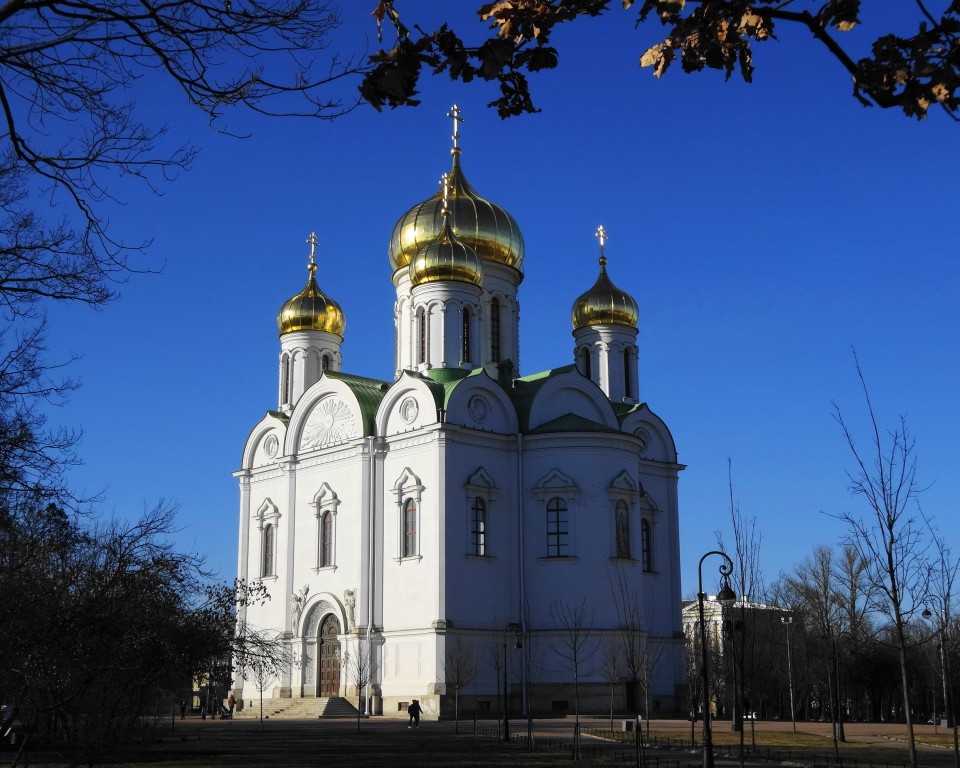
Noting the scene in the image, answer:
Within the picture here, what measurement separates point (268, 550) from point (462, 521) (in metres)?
9.11

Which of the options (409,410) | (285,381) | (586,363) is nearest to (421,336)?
(409,410)

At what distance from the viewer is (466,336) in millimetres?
38188

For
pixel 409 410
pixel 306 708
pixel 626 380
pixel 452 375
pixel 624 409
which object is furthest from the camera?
pixel 626 380

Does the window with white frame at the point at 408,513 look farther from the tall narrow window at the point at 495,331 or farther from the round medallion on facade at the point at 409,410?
the tall narrow window at the point at 495,331

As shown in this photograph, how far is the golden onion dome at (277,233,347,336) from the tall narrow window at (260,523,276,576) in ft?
24.5

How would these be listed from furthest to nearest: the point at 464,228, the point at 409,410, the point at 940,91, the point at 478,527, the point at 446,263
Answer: the point at 464,228 < the point at 446,263 < the point at 409,410 < the point at 478,527 < the point at 940,91

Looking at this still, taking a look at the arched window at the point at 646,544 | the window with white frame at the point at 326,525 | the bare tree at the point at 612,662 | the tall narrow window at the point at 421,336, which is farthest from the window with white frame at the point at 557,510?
the window with white frame at the point at 326,525

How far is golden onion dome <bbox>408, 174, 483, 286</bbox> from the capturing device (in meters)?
37.8

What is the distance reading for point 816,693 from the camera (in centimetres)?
5616

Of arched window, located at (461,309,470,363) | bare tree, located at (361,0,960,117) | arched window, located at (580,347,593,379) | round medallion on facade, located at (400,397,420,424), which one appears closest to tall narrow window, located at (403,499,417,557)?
round medallion on facade, located at (400,397,420,424)

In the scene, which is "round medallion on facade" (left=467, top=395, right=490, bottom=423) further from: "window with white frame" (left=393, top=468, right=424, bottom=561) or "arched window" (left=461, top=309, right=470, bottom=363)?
"window with white frame" (left=393, top=468, right=424, bottom=561)

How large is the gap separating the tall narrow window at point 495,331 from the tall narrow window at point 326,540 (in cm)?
804

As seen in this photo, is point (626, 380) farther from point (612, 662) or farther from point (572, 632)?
point (612, 662)

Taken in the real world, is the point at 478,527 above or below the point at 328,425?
below
